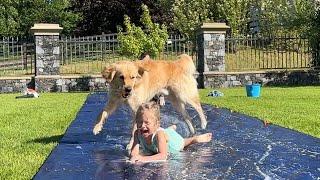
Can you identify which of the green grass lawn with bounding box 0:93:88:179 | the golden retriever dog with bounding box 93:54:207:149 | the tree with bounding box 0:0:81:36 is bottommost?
the green grass lawn with bounding box 0:93:88:179

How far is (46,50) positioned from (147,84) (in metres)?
15.1

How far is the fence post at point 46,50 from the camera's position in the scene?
69.0 ft

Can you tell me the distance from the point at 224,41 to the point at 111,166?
692 inches

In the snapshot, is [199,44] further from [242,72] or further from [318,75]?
[318,75]

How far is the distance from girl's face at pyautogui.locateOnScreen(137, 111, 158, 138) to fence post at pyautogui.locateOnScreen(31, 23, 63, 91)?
1641 cm

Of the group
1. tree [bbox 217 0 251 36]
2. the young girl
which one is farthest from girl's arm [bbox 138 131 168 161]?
tree [bbox 217 0 251 36]

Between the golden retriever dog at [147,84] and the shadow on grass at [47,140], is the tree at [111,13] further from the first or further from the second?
the golden retriever dog at [147,84]

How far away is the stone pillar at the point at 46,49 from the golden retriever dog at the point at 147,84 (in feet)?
45.7

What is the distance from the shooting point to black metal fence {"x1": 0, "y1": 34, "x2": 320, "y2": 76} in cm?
2286

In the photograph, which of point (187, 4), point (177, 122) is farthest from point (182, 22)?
point (177, 122)

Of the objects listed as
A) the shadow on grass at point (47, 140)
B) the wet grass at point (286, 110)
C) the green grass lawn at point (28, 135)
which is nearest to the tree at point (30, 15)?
the wet grass at point (286, 110)

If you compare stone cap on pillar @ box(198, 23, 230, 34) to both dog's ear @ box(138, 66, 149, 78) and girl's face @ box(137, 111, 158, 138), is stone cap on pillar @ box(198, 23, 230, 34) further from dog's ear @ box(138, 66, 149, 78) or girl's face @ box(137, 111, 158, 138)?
girl's face @ box(137, 111, 158, 138)

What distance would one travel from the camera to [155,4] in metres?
36.6

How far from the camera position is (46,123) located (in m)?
9.87
